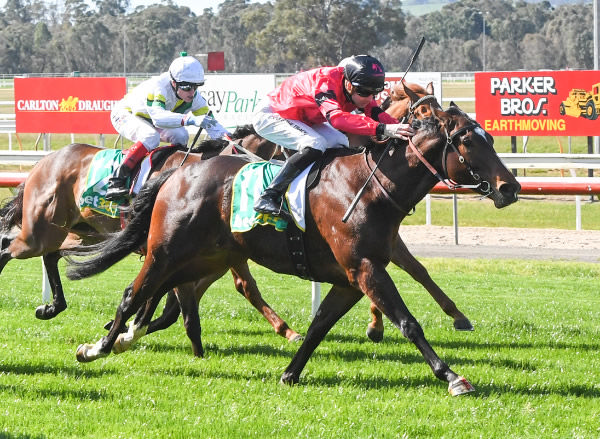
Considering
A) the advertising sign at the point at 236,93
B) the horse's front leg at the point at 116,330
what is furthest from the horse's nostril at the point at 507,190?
the advertising sign at the point at 236,93

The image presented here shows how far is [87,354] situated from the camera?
6.53 metres

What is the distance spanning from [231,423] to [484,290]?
6.87m

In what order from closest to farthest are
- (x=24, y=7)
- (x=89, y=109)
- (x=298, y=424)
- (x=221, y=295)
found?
1. (x=298, y=424)
2. (x=221, y=295)
3. (x=89, y=109)
4. (x=24, y=7)

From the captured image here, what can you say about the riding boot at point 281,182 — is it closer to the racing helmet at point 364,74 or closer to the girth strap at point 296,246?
the girth strap at point 296,246

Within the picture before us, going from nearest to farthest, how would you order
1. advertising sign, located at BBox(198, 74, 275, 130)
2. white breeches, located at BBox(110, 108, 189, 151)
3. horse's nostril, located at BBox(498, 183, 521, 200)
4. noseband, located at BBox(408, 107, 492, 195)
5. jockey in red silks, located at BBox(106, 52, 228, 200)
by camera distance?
horse's nostril, located at BBox(498, 183, 521, 200), noseband, located at BBox(408, 107, 492, 195), jockey in red silks, located at BBox(106, 52, 228, 200), white breeches, located at BBox(110, 108, 189, 151), advertising sign, located at BBox(198, 74, 275, 130)

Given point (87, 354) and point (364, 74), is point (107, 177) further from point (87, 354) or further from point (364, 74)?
point (364, 74)

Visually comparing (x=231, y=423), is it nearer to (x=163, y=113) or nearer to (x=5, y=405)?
(x=5, y=405)

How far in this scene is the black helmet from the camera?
623cm

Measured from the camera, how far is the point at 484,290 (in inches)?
456

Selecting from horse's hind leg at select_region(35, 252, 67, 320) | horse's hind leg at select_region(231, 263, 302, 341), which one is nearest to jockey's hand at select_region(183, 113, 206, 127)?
horse's hind leg at select_region(231, 263, 302, 341)

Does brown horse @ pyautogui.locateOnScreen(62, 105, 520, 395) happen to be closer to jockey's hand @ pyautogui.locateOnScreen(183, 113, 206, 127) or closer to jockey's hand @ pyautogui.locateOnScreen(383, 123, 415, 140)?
jockey's hand @ pyautogui.locateOnScreen(383, 123, 415, 140)

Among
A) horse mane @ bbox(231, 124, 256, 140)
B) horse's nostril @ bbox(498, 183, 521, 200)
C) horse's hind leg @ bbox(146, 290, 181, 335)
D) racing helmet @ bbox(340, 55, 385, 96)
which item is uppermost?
racing helmet @ bbox(340, 55, 385, 96)

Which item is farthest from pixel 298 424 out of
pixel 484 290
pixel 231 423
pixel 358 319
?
pixel 484 290

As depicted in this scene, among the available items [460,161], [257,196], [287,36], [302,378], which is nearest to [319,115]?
[257,196]
